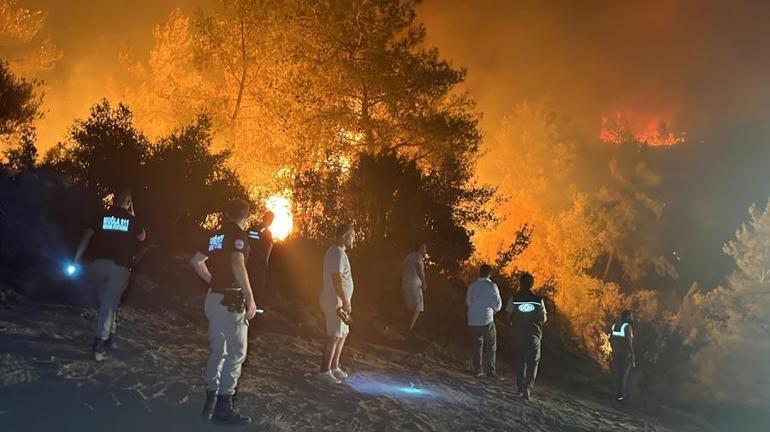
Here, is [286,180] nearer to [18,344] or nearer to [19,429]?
[18,344]

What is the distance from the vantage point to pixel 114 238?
5957 millimetres

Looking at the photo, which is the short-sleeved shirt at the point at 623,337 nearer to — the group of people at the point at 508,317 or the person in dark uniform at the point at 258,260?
the group of people at the point at 508,317

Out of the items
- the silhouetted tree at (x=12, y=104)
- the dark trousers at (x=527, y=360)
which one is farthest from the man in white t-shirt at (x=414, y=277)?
the silhouetted tree at (x=12, y=104)

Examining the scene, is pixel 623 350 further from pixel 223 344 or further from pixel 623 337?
pixel 223 344

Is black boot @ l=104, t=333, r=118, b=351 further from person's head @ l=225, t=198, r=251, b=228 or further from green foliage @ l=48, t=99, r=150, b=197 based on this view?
green foliage @ l=48, t=99, r=150, b=197

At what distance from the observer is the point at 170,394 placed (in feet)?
17.6

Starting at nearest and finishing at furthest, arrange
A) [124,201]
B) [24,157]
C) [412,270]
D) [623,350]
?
1. [124,201]
2. [412,270]
3. [623,350]
4. [24,157]

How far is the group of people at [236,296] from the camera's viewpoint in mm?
4621

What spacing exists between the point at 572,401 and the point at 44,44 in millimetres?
43117

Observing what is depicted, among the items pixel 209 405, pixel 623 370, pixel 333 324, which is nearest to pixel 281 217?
pixel 623 370

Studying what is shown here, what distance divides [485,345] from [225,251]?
20.6 feet

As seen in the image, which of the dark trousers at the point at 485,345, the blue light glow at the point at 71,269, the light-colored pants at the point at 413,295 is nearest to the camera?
the blue light glow at the point at 71,269

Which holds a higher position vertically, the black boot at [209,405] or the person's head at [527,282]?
the person's head at [527,282]

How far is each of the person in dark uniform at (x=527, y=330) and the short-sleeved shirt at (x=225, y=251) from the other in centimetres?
515
